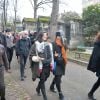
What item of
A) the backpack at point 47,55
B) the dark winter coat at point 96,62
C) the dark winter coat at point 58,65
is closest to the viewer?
the backpack at point 47,55

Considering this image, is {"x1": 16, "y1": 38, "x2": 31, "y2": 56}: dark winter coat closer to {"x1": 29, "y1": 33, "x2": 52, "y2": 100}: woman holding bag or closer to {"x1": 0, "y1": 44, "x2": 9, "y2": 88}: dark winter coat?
{"x1": 29, "y1": 33, "x2": 52, "y2": 100}: woman holding bag

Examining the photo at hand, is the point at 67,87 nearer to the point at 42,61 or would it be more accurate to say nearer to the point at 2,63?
the point at 42,61

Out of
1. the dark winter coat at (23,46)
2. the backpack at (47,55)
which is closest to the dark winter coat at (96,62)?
the backpack at (47,55)

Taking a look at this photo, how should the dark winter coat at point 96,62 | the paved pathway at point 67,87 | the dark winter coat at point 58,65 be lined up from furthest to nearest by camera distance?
the paved pathway at point 67,87 < the dark winter coat at point 58,65 < the dark winter coat at point 96,62

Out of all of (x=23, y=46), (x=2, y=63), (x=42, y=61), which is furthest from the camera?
(x=23, y=46)

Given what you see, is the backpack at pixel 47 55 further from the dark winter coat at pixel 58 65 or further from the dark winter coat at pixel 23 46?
the dark winter coat at pixel 23 46

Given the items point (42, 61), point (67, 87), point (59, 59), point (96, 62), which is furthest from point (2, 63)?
point (67, 87)

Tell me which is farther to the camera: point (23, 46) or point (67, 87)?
point (23, 46)

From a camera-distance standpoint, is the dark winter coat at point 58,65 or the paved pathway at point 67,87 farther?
the paved pathway at point 67,87

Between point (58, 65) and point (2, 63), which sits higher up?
point (2, 63)

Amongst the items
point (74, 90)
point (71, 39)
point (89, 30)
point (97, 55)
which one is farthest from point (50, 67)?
point (89, 30)

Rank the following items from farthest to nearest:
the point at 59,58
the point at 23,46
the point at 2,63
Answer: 1. the point at 23,46
2. the point at 59,58
3. the point at 2,63

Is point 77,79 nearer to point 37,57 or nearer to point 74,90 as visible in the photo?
point 74,90

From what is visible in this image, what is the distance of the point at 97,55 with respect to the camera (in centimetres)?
820
